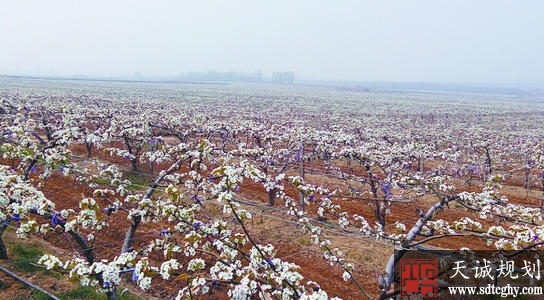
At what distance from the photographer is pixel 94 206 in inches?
247

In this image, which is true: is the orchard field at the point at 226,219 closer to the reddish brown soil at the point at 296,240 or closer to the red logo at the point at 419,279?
the reddish brown soil at the point at 296,240

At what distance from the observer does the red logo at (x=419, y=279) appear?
612cm

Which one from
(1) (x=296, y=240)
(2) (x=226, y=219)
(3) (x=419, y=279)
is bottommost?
(1) (x=296, y=240)

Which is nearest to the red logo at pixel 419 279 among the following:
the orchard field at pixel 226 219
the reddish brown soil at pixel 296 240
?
the orchard field at pixel 226 219

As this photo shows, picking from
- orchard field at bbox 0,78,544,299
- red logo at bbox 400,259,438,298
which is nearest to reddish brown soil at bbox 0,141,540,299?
orchard field at bbox 0,78,544,299

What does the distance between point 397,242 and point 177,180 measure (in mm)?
4641

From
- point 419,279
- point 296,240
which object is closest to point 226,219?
point 296,240

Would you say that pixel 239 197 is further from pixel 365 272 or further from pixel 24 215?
pixel 24 215

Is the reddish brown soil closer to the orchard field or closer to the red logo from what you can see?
the orchard field

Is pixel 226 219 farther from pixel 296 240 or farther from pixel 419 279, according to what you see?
pixel 419 279

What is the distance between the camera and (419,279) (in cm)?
630

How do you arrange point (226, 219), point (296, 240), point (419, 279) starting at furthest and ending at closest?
point (226, 219)
point (296, 240)
point (419, 279)

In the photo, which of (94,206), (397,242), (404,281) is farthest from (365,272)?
(94,206)

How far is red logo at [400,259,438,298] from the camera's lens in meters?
6.12
